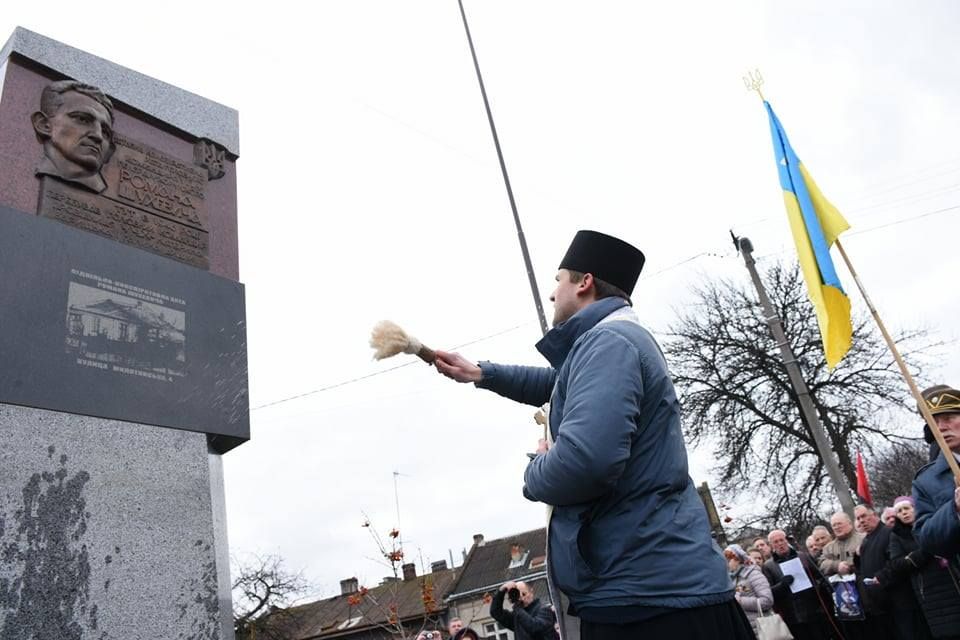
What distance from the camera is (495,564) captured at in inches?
1662

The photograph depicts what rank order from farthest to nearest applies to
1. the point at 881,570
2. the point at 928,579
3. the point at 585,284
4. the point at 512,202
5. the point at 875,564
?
the point at 512,202 → the point at 875,564 → the point at 881,570 → the point at 928,579 → the point at 585,284

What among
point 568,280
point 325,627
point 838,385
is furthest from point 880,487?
point 568,280

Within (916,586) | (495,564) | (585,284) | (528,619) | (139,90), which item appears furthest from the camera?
(495,564)

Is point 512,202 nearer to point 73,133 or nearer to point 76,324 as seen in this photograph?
point 73,133

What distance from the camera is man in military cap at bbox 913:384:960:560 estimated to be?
3785 millimetres

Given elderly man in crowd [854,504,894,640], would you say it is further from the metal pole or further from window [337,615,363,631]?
window [337,615,363,631]

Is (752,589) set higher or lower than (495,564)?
lower

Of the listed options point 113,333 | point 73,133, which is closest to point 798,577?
point 113,333

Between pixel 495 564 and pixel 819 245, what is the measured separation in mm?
39738

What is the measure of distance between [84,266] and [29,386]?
66 centimetres

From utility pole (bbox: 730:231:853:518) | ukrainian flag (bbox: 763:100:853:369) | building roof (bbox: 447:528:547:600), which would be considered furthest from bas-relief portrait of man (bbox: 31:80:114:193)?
building roof (bbox: 447:528:547:600)

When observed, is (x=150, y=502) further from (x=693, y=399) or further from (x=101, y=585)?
(x=693, y=399)

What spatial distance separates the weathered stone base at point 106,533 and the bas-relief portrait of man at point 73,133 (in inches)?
50.1

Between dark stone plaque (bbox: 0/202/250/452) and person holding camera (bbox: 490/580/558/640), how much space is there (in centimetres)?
445
